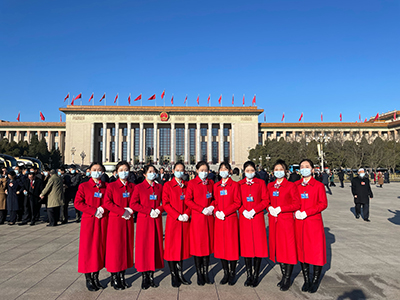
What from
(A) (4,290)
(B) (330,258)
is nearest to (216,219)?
(B) (330,258)

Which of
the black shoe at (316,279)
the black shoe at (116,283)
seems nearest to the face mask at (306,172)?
the black shoe at (316,279)

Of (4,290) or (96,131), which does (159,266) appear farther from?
(96,131)

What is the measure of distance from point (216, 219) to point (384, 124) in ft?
226

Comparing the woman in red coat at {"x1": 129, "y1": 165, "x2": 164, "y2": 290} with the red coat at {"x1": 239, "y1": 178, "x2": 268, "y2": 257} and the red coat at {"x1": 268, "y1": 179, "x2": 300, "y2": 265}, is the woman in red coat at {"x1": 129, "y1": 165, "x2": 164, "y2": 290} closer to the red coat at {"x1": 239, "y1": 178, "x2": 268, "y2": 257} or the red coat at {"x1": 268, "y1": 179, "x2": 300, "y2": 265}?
the red coat at {"x1": 239, "y1": 178, "x2": 268, "y2": 257}

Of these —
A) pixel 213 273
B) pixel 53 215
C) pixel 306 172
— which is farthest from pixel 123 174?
pixel 53 215

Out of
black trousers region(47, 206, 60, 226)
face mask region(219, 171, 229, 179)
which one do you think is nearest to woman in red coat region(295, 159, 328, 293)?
face mask region(219, 171, 229, 179)

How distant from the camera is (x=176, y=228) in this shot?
379cm

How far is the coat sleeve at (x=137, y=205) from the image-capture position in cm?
370

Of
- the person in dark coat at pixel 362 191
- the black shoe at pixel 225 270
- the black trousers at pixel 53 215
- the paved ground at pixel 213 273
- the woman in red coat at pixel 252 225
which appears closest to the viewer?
the paved ground at pixel 213 273

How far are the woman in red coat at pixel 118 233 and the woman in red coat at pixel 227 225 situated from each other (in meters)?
Result: 1.15

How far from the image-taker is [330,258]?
4895 mm

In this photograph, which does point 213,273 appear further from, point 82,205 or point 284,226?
point 82,205

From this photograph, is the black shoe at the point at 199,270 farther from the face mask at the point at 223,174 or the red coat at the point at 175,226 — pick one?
the face mask at the point at 223,174

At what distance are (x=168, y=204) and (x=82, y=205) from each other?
110cm
